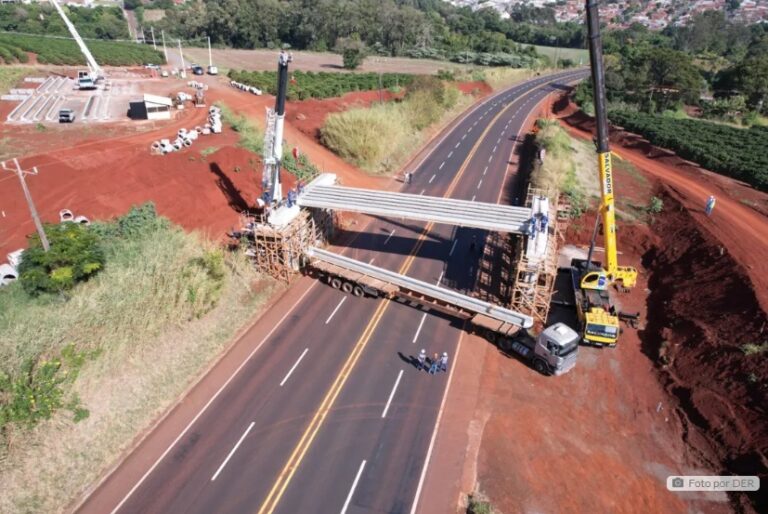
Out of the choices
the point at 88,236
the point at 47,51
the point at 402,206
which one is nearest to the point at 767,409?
the point at 402,206

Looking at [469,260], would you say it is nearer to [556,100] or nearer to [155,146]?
[155,146]

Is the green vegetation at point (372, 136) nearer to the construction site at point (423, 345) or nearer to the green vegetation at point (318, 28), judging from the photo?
the construction site at point (423, 345)

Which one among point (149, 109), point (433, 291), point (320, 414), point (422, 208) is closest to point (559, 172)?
point (422, 208)

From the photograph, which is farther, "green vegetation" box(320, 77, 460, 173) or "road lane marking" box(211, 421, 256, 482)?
"green vegetation" box(320, 77, 460, 173)

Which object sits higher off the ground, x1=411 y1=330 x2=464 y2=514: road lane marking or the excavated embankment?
the excavated embankment

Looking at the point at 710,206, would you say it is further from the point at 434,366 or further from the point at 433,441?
the point at 433,441

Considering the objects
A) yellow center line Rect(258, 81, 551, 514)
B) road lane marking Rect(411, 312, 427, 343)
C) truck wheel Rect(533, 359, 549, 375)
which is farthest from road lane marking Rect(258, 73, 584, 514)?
truck wheel Rect(533, 359, 549, 375)

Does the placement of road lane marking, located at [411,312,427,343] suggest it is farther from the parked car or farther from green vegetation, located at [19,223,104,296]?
the parked car
